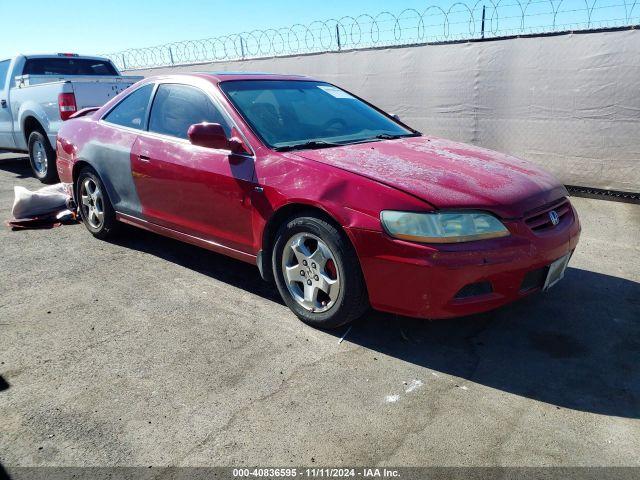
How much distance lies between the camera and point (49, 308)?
3.89 m

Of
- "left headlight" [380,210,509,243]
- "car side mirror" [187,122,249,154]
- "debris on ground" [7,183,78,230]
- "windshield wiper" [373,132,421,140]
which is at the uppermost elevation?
"car side mirror" [187,122,249,154]

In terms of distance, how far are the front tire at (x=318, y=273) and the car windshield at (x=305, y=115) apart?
0.66 meters

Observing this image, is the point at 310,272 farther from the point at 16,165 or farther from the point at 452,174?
the point at 16,165

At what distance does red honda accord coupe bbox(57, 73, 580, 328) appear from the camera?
9.78 feet

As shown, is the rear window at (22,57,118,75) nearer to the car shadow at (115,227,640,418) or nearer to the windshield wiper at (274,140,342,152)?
the car shadow at (115,227,640,418)

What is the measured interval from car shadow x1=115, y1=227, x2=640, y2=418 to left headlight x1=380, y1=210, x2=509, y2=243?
0.73 m

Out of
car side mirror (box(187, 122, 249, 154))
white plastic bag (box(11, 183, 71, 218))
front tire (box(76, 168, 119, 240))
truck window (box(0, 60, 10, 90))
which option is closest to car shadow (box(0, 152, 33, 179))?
truck window (box(0, 60, 10, 90))

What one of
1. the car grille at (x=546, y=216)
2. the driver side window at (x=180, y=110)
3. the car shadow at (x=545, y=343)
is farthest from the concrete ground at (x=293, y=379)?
the driver side window at (x=180, y=110)

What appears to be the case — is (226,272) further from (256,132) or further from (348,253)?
(348,253)

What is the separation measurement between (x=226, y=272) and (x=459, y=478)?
2.80 metres

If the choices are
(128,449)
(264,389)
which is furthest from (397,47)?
(128,449)

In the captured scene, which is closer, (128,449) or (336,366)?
(128,449)

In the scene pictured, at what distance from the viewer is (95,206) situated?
5270 mm

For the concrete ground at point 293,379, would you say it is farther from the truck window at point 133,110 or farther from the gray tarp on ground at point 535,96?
the gray tarp on ground at point 535,96
